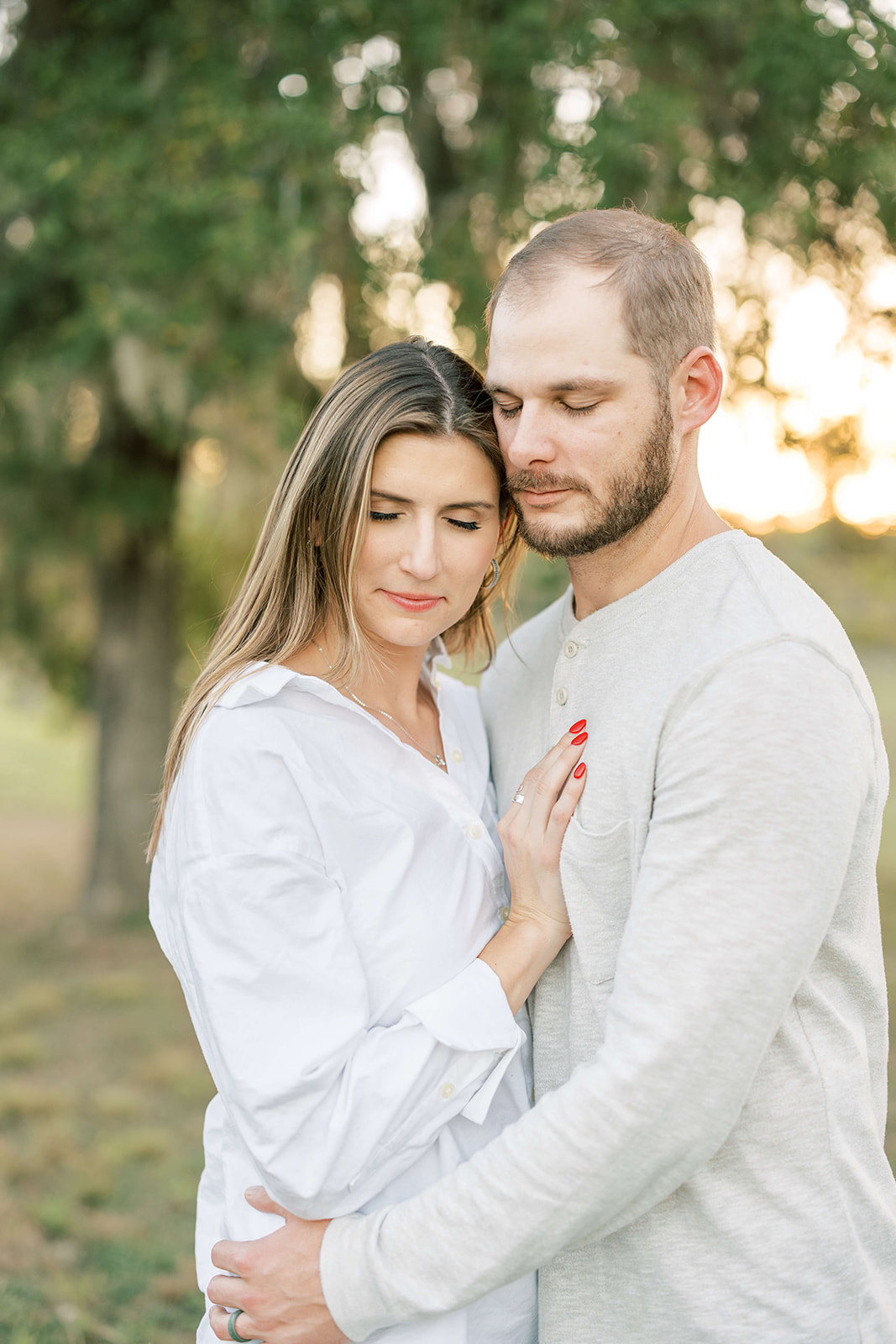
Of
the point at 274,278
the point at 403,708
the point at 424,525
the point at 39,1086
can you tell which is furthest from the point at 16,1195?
the point at 274,278

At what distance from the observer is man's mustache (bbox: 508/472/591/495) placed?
1858 millimetres

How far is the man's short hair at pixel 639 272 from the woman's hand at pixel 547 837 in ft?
2.06

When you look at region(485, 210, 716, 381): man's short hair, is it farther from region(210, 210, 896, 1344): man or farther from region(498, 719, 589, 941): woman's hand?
region(498, 719, 589, 941): woman's hand

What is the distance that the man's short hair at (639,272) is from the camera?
1.77 m

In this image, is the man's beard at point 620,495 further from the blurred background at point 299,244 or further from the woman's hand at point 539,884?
the blurred background at point 299,244

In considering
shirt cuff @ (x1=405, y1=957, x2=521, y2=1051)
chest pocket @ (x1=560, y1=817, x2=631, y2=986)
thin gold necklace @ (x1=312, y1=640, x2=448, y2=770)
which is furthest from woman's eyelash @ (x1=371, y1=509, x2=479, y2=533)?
shirt cuff @ (x1=405, y1=957, x2=521, y2=1051)

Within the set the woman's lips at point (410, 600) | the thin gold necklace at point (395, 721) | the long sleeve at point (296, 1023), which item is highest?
the woman's lips at point (410, 600)

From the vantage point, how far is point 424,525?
197 centimetres

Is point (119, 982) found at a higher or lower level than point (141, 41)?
lower

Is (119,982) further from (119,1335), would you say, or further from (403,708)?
(403,708)

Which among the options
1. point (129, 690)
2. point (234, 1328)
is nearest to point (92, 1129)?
Result: point (129, 690)

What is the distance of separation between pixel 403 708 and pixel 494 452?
21.8 inches

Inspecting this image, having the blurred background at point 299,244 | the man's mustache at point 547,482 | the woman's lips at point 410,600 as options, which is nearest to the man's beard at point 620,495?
the man's mustache at point 547,482

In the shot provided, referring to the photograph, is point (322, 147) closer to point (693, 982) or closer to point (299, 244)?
point (299, 244)
